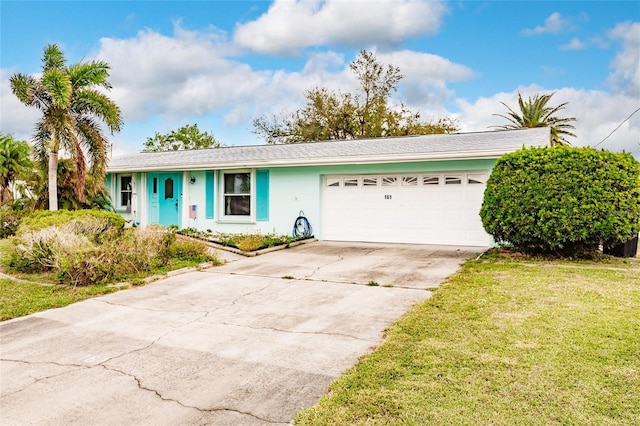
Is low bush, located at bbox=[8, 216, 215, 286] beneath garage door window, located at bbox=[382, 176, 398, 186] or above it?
beneath

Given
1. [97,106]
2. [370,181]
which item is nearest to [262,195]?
[370,181]

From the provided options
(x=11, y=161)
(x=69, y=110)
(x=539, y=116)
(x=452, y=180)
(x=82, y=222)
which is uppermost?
(x=539, y=116)

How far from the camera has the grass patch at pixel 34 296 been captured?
6.20 m

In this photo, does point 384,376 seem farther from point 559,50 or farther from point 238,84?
point 238,84

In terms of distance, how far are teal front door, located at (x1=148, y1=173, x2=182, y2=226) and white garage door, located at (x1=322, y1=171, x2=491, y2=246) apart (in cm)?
575

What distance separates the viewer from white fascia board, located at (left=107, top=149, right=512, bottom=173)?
1130 cm

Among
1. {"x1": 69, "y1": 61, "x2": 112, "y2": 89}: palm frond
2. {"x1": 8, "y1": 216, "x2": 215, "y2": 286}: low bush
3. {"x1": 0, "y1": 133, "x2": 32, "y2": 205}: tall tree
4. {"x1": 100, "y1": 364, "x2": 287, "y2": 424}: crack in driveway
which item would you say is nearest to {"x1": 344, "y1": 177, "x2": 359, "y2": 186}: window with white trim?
{"x1": 8, "y1": 216, "x2": 215, "y2": 286}: low bush

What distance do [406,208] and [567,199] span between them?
4539mm

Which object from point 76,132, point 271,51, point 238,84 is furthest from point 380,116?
point 76,132

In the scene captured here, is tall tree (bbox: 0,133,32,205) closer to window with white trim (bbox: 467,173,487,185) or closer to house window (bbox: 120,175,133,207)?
house window (bbox: 120,175,133,207)

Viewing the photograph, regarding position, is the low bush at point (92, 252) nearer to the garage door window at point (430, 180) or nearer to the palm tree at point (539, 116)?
the garage door window at point (430, 180)

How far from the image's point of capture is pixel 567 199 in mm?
9016

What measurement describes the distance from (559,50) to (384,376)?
1739 cm

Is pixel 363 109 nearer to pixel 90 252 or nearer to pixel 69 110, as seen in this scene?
pixel 69 110
